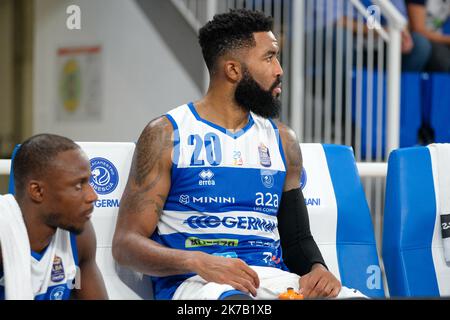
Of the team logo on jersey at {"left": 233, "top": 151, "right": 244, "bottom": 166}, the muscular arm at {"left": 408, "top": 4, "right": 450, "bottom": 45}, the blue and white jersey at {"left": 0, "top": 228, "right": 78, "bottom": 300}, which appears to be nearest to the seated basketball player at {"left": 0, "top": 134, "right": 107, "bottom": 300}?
the blue and white jersey at {"left": 0, "top": 228, "right": 78, "bottom": 300}

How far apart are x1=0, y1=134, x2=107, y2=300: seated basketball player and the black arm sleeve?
86 cm

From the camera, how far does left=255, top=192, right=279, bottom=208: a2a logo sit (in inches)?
107

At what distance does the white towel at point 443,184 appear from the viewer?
3.04 metres

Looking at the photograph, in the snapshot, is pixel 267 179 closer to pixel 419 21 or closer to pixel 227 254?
pixel 227 254

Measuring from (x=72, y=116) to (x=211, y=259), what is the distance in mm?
1070

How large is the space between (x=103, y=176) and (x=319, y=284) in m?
0.84

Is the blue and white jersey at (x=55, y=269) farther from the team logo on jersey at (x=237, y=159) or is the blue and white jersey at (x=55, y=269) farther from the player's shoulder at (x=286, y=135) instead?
the player's shoulder at (x=286, y=135)

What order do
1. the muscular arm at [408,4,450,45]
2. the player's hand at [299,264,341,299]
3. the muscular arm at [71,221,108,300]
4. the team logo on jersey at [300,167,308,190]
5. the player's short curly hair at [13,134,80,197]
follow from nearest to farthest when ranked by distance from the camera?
the player's short curly hair at [13,134,80,197]
the muscular arm at [71,221,108,300]
the player's hand at [299,264,341,299]
the team logo on jersey at [300,167,308,190]
the muscular arm at [408,4,450,45]

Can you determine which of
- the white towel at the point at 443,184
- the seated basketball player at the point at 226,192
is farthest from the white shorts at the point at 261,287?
the white towel at the point at 443,184

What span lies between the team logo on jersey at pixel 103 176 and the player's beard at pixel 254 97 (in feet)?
1.68

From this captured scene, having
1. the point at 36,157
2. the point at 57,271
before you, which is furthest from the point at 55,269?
the point at 36,157

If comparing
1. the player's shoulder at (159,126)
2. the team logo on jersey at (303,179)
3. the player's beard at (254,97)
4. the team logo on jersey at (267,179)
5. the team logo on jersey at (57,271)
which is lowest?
the team logo on jersey at (57,271)

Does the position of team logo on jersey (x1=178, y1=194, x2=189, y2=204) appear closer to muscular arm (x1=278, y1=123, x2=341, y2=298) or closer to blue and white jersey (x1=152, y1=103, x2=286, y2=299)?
blue and white jersey (x1=152, y1=103, x2=286, y2=299)

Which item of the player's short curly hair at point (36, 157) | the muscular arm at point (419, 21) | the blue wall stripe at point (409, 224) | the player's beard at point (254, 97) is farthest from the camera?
A: the muscular arm at point (419, 21)
